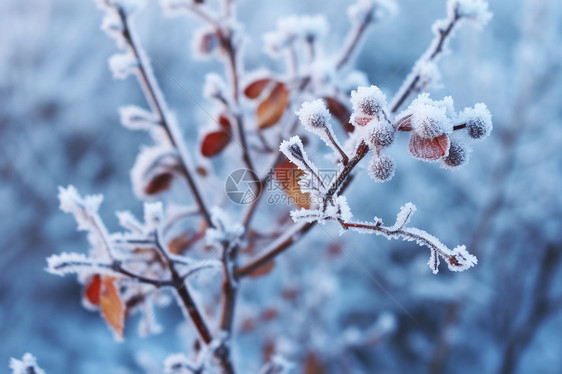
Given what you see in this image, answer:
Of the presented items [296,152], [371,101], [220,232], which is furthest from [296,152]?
[220,232]

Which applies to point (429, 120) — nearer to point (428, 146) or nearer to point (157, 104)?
point (428, 146)

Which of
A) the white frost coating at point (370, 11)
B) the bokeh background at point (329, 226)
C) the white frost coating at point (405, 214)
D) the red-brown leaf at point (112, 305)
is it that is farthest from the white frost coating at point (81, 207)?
the bokeh background at point (329, 226)

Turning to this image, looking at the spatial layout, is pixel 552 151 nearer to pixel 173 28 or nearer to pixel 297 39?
pixel 297 39

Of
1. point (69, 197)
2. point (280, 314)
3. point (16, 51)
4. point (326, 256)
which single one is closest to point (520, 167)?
point (326, 256)

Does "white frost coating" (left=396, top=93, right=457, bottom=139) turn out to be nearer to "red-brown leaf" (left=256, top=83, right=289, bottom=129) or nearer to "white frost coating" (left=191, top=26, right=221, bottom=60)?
"red-brown leaf" (left=256, top=83, right=289, bottom=129)

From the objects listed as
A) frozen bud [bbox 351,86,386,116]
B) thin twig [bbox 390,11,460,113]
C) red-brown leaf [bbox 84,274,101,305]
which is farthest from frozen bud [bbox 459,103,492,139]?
red-brown leaf [bbox 84,274,101,305]
